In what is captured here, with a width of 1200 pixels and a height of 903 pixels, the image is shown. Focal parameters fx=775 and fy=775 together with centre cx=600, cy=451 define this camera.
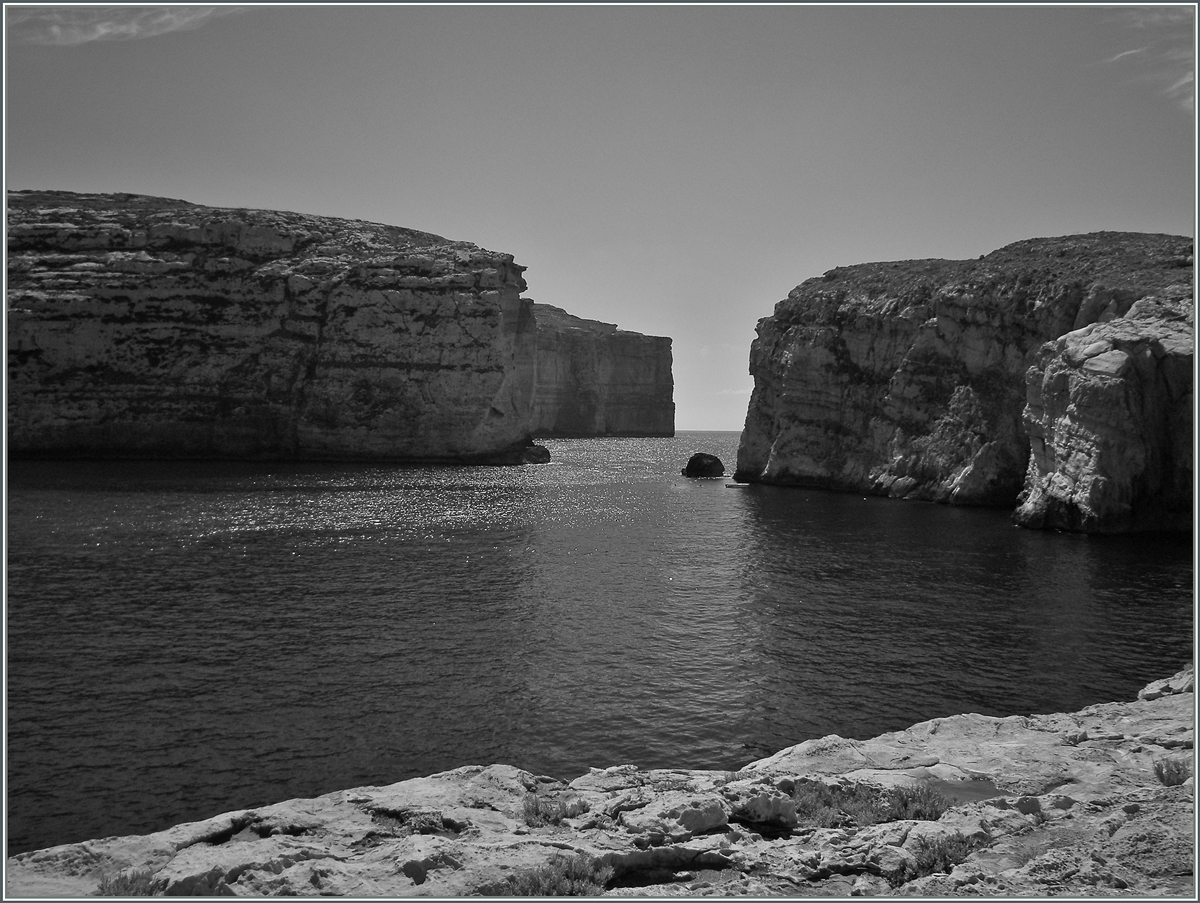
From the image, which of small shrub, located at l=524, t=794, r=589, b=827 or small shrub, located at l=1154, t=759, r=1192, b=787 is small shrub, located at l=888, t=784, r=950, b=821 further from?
small shrub, located at l=524, t=794, r=589, b=827

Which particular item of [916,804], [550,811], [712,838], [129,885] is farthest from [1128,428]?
[129,885]

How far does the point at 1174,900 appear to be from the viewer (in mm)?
8031

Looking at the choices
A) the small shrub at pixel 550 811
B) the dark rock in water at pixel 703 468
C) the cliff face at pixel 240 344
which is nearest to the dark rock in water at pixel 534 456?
the cliff face at pixel 240 344

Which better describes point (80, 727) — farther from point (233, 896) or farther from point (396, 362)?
point (396, 362)

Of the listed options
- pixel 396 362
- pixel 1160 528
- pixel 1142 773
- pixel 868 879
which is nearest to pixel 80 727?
pixel 868 879

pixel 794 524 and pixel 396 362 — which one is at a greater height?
pixel 396 362

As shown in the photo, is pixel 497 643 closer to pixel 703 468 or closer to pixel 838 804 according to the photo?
pixel 838 804

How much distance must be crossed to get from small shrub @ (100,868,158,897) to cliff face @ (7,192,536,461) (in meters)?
89.8

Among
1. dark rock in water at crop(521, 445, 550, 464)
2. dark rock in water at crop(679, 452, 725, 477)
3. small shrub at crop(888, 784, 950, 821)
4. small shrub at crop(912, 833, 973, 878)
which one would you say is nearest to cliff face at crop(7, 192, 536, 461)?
dark rock in water at crop(521, 445, 550, 464)

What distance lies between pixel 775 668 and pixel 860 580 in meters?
14.1

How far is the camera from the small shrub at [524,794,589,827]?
11992mm

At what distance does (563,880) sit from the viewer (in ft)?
32.3

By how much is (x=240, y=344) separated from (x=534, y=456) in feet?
135

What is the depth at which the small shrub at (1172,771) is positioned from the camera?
12375mm
